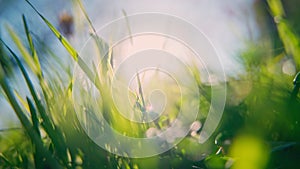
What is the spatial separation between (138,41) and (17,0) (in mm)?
161

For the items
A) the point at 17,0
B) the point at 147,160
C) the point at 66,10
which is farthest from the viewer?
the point at 66,10

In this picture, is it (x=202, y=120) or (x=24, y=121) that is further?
(x=202, y=120)

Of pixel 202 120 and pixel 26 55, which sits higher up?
pixel 26 55

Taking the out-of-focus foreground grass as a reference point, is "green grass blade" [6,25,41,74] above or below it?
above

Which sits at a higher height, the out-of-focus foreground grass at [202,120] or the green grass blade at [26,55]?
the green grass blade at [26,55]

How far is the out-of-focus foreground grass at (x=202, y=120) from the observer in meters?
0.27

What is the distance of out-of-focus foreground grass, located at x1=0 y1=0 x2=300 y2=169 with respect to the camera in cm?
27

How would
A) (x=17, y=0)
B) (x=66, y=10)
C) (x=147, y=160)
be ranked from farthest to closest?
(x=66, y=10)
(x=17, y=0)
(x=147, y=160)

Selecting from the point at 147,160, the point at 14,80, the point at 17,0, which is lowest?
the point at 147,160

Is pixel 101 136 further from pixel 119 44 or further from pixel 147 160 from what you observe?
pixel 119 44

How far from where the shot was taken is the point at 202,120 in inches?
13.6

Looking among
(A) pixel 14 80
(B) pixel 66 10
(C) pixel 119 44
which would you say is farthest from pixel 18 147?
(B) pixel 66 10

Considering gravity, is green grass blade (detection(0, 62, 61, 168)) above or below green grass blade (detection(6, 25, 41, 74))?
below

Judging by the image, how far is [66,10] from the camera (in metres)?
0.69
